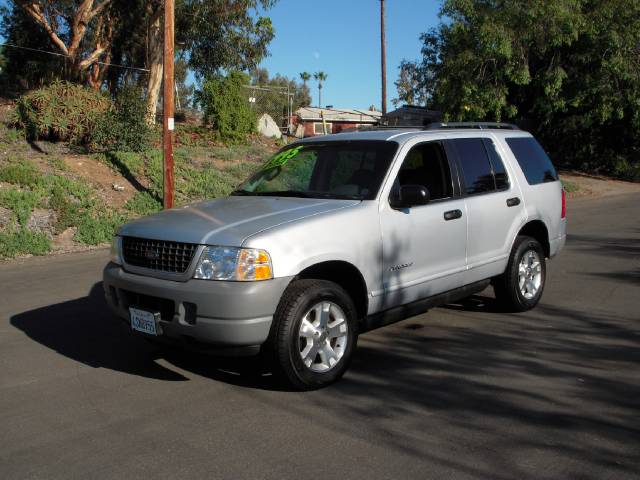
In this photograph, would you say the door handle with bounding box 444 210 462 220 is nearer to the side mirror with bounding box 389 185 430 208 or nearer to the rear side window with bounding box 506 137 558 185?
the side mirror with bounding box 389 185 430 208

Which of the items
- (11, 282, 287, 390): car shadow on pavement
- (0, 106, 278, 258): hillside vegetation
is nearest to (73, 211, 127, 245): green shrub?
(0, 106, 278, 258): hillside vegetation

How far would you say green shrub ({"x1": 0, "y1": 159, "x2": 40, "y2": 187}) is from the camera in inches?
534

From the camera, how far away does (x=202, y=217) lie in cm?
507

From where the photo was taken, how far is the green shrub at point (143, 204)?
14445 mm

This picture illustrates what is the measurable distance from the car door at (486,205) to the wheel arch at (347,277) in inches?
54.4

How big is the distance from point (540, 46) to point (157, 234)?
22.9 m

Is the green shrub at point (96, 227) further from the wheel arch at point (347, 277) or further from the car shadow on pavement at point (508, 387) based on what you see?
the wheel arch at point (347, 277)

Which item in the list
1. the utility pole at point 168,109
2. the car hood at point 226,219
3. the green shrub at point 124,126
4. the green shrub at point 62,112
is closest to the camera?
the car hood at point 226,219

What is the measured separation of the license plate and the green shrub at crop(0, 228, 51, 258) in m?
7.51

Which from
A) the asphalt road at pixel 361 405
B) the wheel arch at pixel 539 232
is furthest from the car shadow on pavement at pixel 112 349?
the wheel arch at pixel 539 232

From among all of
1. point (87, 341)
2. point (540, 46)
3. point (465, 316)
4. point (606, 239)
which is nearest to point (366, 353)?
point (465, 316)

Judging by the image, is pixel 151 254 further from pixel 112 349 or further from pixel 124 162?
pixel 124 162

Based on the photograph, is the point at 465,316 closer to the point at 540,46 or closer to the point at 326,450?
the point at 326,450

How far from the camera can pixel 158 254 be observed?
482cm
